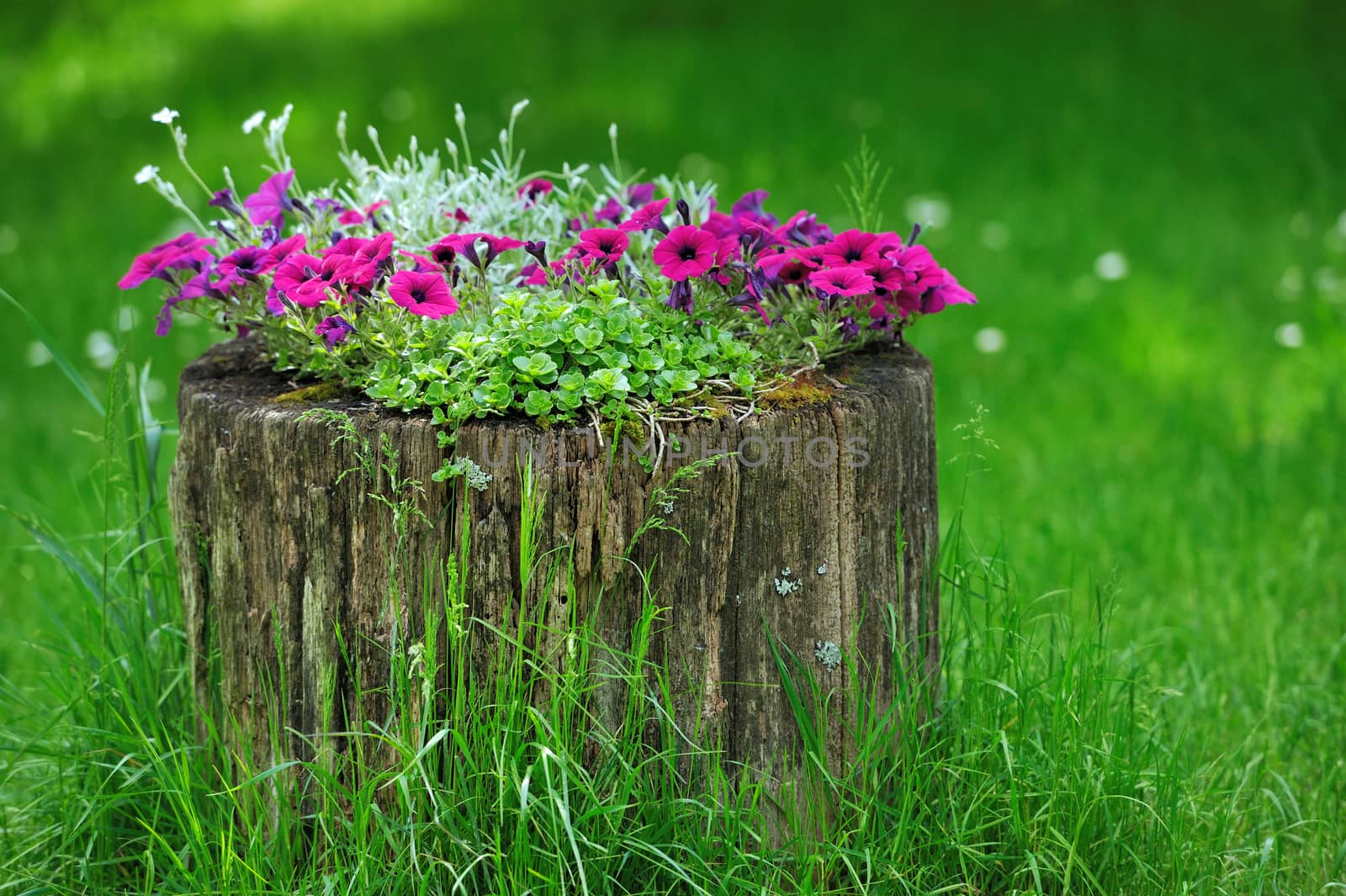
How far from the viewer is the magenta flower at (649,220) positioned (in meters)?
2.71

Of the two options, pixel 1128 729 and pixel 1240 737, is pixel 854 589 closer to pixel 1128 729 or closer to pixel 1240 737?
pixel 1128 729

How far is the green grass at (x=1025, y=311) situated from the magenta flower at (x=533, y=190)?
47.0 inches

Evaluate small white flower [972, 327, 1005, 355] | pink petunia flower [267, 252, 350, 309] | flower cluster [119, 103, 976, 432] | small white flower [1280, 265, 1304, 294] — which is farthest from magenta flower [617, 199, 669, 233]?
small white flower [1280, 265, 1304, 294]

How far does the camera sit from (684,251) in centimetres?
258

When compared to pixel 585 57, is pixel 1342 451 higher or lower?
lower

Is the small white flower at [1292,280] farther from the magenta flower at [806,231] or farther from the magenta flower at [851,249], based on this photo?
the magenta flower at [851,249]

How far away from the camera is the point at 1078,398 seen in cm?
578

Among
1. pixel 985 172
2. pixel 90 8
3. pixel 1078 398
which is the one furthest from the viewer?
pixel 90 8

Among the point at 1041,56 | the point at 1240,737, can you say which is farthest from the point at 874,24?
the point at 1240,737

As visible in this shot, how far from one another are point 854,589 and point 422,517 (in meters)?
0.83

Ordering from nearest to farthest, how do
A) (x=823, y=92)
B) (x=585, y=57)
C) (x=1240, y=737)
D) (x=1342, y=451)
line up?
(x=1240, y=737)
(x=1342, y=451)
(x=823, y=92)
(x=585, y=57)

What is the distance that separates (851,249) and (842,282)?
0.42 ft

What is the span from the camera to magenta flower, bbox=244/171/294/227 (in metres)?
2.90

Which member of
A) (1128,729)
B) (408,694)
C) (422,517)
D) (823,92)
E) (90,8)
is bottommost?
(1128,729)
